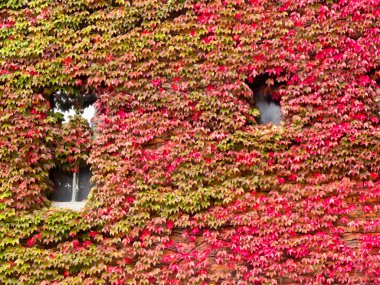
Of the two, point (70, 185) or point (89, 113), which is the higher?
point (89, 113)

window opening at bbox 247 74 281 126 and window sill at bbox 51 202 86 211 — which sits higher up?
window opening at bbox 247 74 281 126

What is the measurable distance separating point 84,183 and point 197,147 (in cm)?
211

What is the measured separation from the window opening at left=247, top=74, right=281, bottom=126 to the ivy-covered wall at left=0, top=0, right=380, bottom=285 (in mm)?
244

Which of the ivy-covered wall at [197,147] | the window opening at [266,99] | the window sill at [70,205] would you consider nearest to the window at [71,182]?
the window sill at [70,205]

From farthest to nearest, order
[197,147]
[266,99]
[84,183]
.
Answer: [84,183], [266,99], [197,147]

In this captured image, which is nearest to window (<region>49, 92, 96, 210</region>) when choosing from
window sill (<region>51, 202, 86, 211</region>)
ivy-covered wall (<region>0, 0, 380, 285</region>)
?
window sill (<region>51, 202, 86, 211</region>)

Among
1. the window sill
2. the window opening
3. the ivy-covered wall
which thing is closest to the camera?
→ the ivy-covered wall

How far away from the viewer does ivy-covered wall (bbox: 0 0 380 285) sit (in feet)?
22.8

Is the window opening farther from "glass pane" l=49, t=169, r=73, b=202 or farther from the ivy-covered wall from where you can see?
"glass pane" l=49, t=169, r=73, b=202

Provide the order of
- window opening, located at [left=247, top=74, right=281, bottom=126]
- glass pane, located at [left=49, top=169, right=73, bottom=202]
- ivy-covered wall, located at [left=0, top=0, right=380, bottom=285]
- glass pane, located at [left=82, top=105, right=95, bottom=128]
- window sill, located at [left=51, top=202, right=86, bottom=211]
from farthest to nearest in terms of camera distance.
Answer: glass pane, located at [left=82, top=105, right=95, bottom=128] < glass pane, located at [left=49, top=169, right=73, bottom=202] < window sill, located at [left=51, top=202, right=86, bottom=211] < window opening, located at [left=247, top=74, right=281, bottom=126] < ivy-covered wall, located at [left=0, top=0, right=380, bottom=285]

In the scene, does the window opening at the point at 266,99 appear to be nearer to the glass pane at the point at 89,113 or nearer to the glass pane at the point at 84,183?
the glass pane at the point at 89,113

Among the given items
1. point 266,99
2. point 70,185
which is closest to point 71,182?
point 70,185

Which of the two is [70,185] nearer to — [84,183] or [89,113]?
[84,183]

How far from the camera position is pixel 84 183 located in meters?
7.93
